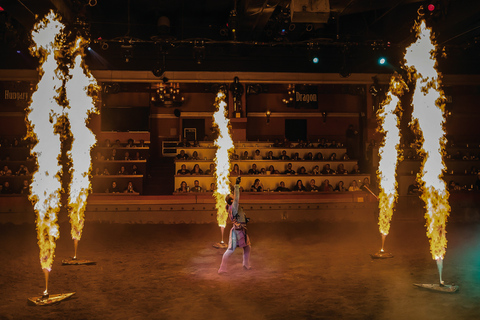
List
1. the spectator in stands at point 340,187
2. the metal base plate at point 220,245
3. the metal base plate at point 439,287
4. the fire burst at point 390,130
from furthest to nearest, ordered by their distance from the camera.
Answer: the fire burst at point 390,130 < the spectator in stands at point 340,187 < the metal base plate at point 220,245 < the metal base plate at point 439,287

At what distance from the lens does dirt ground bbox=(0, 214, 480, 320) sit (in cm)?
632

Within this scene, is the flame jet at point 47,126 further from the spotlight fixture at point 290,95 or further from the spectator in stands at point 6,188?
the spotlight fixture at point 290,95

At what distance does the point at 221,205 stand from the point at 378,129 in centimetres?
1034

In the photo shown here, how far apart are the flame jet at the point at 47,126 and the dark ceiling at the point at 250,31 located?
577 mm

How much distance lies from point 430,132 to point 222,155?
10.2 meters

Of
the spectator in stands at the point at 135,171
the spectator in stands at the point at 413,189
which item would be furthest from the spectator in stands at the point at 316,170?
the spectator in stands at the point at 135,171

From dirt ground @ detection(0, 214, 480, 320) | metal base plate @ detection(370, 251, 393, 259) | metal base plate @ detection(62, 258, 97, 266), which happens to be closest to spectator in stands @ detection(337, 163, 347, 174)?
dirt ground @ detection(0, 214, 480, 320)

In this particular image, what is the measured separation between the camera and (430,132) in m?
9.01

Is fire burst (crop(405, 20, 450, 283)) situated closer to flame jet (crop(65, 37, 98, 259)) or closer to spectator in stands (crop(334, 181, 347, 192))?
spectator in stands (crop(334, 181, 347, 192))

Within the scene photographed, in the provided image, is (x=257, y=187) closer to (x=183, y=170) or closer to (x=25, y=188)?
(x=183, y=170)

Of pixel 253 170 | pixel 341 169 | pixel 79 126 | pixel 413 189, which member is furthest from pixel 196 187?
pixel 413 189

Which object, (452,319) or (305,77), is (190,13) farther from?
(452,319)

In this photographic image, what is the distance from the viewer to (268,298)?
6.92 metres

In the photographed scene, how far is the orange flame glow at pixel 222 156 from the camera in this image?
1437cm
